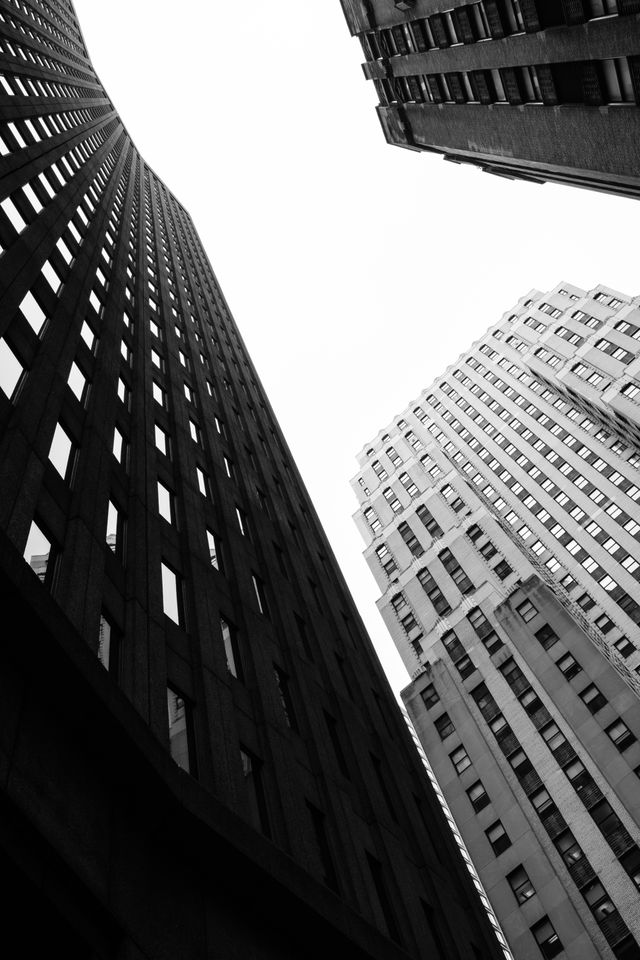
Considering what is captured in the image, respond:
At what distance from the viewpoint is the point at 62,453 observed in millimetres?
19562

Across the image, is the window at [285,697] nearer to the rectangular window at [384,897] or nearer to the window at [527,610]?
the rectangular window at [384,897]

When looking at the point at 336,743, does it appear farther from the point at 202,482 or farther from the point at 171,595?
the point at 202,482

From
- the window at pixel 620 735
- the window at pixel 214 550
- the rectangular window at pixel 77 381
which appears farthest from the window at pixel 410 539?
the rectangular window at pixel 77 381

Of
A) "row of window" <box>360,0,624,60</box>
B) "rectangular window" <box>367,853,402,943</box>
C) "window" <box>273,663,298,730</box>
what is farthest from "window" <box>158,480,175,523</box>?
"row of window" <box>360,0,624,60</box>

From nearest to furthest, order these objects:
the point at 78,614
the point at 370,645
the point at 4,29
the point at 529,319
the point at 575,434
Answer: the point at 78,614, the point at 370,645, the point at 4,29, the point at 575,434, the point at 529,319

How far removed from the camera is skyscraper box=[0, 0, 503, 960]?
10984mm

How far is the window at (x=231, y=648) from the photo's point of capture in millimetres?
20625

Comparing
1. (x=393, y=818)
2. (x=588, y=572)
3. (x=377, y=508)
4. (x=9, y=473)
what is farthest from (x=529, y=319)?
(x=9, y=473)

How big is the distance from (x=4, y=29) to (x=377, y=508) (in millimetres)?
56725

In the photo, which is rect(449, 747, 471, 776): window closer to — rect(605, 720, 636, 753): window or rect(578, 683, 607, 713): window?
rect(578, 683, 607, 713): window

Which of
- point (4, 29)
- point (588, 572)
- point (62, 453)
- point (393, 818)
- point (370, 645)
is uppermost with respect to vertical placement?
point (4, 29)

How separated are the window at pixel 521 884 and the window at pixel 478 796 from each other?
181 inches

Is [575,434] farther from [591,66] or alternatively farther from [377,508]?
[591,66]

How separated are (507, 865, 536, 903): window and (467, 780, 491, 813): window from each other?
4.60 metres
